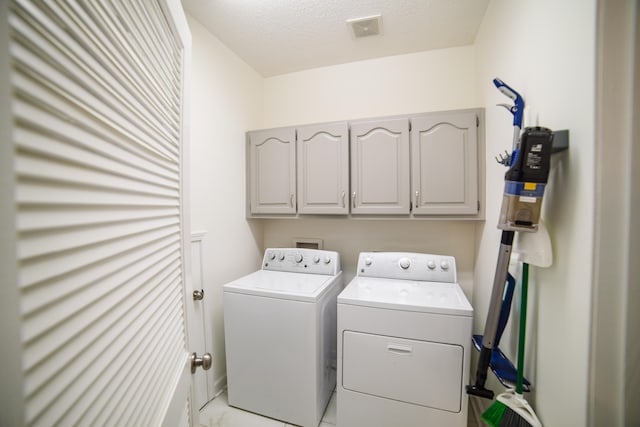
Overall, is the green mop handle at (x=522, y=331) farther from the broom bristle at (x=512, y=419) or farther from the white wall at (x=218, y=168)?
the white wall at (x=218, y=168)

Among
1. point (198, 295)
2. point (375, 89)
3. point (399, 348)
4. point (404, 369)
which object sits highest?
point (375, 89)

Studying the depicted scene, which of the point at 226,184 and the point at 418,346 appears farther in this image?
the point at 226,184

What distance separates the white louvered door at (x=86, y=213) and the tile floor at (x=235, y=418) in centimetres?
133

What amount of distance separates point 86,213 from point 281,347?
1.53m

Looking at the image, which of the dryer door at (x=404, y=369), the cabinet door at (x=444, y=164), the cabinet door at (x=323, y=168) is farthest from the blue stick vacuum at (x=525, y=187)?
the cabinet door at (x=323, y=168)

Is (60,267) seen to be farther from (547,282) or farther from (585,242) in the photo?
(547,282)

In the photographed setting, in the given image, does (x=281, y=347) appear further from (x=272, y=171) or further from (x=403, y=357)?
(x=272, y=171)

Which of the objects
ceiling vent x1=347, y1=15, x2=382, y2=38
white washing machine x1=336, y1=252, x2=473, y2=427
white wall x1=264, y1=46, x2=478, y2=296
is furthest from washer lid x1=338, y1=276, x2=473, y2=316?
ceiling vent x1=347, y1=15, x2=382, y2=38

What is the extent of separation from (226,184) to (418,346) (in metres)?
1.78

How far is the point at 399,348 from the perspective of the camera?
1416 millimetres

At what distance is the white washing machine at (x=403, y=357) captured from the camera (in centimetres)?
135

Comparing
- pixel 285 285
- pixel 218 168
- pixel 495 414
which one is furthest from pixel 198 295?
pixel 495 414

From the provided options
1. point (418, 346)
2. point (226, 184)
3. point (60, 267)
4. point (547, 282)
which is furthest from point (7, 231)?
point (226, 184)

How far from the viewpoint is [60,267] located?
332 millimetres
